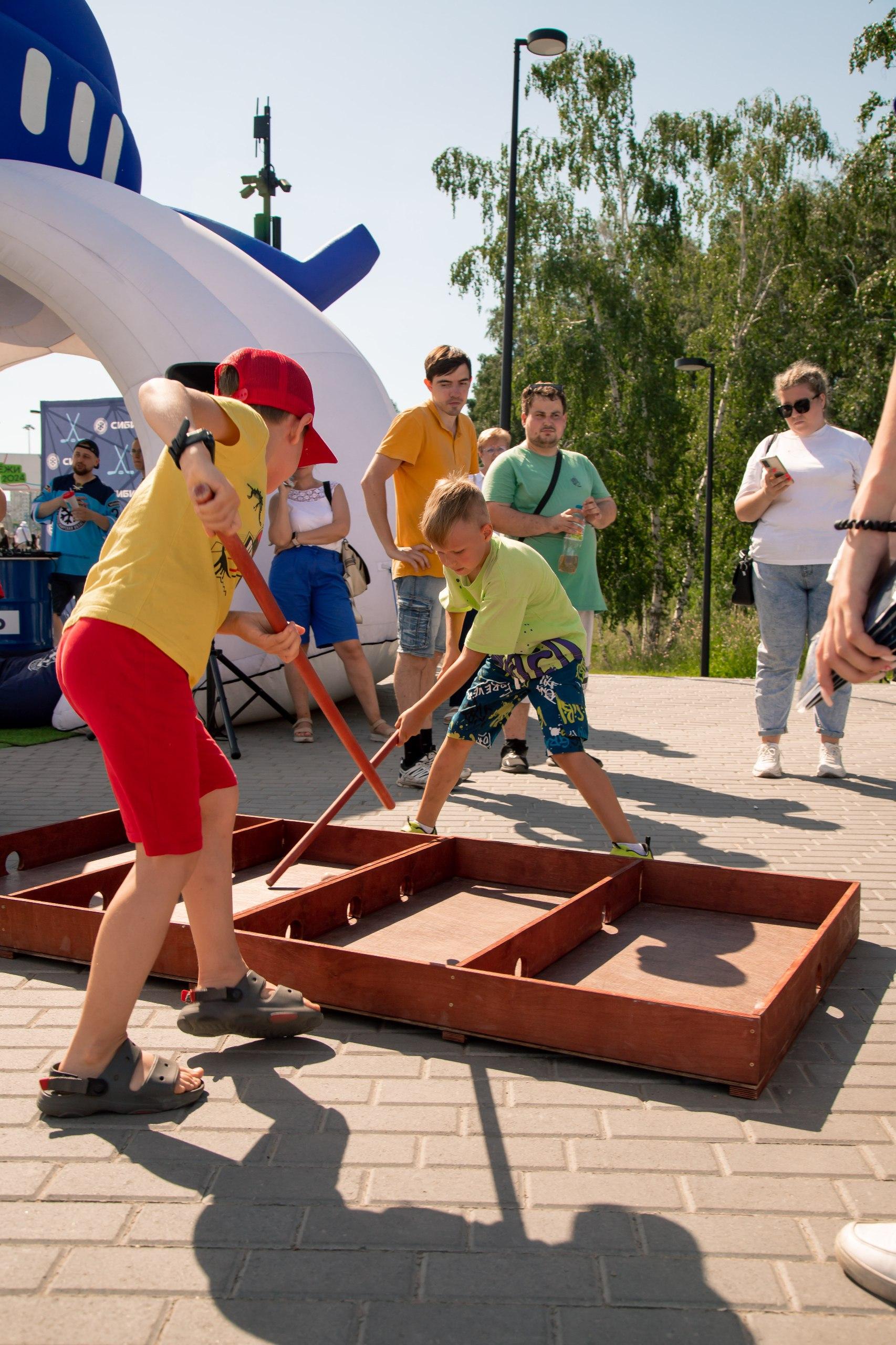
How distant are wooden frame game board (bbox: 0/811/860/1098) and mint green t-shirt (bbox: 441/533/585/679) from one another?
77 cm

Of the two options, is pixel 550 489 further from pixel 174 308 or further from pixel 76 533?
pixel 76 533

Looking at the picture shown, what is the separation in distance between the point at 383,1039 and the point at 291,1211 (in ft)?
2.71

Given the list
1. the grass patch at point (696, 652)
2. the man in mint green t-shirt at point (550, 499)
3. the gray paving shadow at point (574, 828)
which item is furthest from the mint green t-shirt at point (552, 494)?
the grass patch at point (696, 652)

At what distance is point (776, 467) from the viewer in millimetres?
6340

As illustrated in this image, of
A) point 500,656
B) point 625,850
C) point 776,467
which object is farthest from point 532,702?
point 776,467

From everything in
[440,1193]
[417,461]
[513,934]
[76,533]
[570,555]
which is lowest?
[440,1193]

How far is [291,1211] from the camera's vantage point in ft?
7.07

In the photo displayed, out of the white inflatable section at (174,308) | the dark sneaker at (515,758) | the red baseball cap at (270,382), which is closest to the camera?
the red baseball cap at (270,382)

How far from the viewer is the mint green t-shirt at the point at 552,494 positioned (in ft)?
20.8

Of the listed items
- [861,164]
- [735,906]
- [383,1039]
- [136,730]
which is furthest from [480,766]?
[861,164]

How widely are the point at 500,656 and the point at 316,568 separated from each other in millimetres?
2848

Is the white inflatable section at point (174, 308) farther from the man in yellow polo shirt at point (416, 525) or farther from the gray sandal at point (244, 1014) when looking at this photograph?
the gray sandal at point (244, 1014)

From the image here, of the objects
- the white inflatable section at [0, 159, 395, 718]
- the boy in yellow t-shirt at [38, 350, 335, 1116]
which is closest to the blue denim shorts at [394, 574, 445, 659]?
the white inflatable section at [0, 159, 395, 718]

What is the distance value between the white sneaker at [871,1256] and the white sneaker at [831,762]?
4.88 meters
